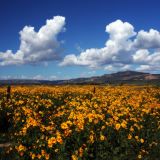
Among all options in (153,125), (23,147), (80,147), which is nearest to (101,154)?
(80,147)

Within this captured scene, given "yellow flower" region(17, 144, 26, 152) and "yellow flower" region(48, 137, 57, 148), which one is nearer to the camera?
"yellow flower" region(48, 137, 57, 148)

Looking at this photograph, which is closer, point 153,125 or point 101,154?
point 101,154

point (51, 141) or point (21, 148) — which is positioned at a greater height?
point (51, 141)

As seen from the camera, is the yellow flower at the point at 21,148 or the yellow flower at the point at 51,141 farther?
the yellow flower at the point at 21,148

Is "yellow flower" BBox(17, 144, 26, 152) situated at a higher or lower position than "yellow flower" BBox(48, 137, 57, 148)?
lower

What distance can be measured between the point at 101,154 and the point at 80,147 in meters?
0.69

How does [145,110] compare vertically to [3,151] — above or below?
above

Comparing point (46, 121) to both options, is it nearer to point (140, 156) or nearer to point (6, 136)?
point (6, 136)

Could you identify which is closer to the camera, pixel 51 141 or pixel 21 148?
pixel 51 141

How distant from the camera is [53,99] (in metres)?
24.6

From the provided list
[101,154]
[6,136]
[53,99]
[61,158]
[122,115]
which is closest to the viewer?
[61,158]

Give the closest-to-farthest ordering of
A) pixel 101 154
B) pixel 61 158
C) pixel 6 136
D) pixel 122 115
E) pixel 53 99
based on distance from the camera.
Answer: pixel 61 158, pixel 101 154, pixel 122 115, pixel 6 136, pixel 53 99

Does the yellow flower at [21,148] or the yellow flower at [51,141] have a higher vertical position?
the yellow flower at [51,141]

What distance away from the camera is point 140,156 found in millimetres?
11117
